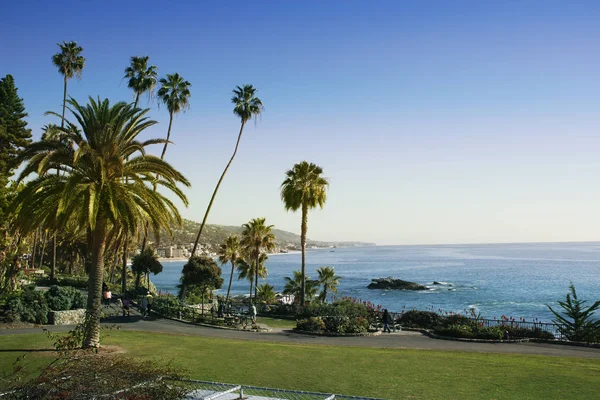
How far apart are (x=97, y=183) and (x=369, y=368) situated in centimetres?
1340

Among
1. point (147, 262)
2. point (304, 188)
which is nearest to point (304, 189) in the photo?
point (304, 188)

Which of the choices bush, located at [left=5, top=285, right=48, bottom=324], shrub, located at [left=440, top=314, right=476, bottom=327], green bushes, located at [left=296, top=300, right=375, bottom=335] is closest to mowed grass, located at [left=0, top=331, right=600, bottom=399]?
bush, located at [left=5, top=285, right=48, bottom=324]

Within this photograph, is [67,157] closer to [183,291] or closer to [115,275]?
[183,291]

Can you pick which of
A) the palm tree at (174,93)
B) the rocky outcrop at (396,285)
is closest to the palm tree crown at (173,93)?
the palm tree at (174,93)

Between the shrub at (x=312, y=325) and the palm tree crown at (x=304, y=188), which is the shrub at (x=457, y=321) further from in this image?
the palm tree crown at (x=304, y=188)

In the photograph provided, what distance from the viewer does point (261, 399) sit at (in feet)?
38.0

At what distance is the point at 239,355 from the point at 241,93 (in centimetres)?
3844

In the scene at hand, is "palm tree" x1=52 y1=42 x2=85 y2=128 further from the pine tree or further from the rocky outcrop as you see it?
the rocky outcrop

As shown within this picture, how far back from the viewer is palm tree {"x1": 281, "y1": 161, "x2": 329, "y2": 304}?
1716 inches

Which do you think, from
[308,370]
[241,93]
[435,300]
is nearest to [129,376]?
[308,370]

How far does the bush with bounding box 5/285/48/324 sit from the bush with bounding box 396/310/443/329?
78.2 feet

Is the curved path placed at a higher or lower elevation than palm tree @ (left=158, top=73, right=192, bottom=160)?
lower

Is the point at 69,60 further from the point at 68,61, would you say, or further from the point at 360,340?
the point at 360,340

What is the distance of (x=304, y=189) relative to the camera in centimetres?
4328
